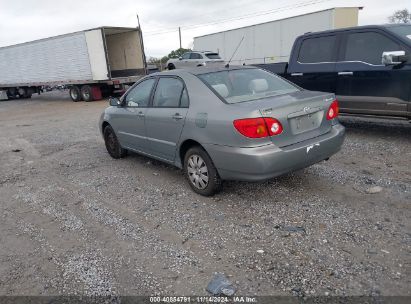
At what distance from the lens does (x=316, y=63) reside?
736cm

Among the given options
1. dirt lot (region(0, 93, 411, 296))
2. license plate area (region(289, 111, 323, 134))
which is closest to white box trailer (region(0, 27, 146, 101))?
dirt lot (region(0, 93, 411, 296))

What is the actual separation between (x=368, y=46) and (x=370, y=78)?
24.3 inches

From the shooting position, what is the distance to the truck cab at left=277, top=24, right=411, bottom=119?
6.09 meters

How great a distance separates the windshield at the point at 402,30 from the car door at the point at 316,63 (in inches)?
40.5

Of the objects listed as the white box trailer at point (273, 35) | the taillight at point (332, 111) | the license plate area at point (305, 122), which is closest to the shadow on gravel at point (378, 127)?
the taillight at point (332, 111)

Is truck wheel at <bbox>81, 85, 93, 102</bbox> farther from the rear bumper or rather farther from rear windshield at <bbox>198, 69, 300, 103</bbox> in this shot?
the rear bumper

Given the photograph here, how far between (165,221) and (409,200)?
2.80 meters

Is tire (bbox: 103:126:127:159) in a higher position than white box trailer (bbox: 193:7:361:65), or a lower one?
lower

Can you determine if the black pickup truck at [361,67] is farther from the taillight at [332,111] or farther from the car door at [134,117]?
the car door at [134,117]

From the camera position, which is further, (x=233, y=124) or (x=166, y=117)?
(x=166, y=117)

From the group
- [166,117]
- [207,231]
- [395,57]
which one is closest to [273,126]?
[207,231]

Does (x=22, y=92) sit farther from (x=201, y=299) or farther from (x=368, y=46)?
(x=201, y=299)

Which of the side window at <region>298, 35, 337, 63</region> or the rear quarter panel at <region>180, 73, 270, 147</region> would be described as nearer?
the rear quarter panel at <region>180, 73, 270, 147</region>

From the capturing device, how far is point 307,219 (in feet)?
12.6
